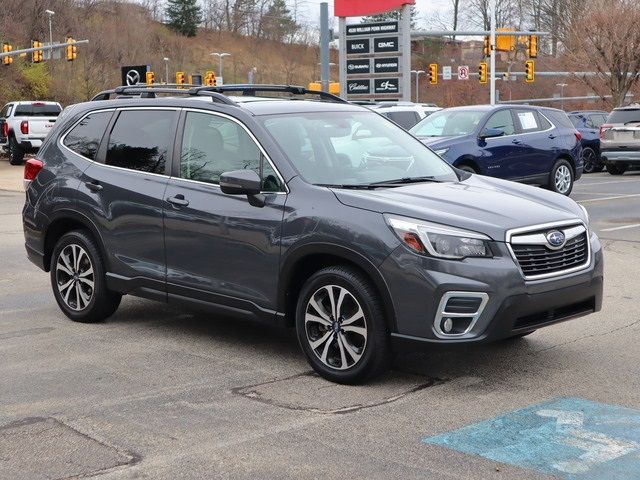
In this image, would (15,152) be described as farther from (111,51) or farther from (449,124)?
(111,51)

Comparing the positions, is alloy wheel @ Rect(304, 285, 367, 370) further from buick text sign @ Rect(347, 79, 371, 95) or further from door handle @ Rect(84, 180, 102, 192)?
buick text sign @ Rect(347, 79, 371, 95)

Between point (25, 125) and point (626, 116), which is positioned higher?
point (626, 116)

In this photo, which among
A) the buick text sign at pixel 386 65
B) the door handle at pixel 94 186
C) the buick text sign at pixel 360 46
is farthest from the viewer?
the buick text sign at pixel 360 46

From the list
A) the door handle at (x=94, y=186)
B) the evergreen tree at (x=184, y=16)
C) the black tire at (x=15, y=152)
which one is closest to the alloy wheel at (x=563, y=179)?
the door handle at (x=94, y=186)

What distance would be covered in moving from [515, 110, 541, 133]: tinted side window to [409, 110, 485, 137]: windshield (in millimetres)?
816

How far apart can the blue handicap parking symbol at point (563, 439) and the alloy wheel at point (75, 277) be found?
11.8ft

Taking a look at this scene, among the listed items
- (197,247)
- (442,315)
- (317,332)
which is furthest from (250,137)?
(442,315)

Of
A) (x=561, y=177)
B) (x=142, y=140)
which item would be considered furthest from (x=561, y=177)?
(x=142, y=140)

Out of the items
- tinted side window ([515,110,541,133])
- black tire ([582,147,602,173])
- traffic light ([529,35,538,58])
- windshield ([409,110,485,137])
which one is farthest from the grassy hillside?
tinted side window ([515,110,541,133])

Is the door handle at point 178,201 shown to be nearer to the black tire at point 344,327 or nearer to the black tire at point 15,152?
the black tire at point 344,327

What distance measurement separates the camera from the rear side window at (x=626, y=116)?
25.3 meters

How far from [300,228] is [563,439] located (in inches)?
79.5

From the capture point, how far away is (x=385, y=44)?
36.8 m

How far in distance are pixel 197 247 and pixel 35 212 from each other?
197 cm
